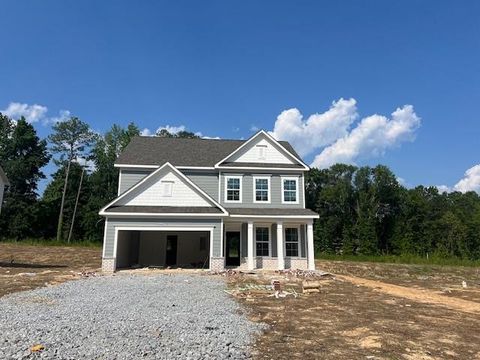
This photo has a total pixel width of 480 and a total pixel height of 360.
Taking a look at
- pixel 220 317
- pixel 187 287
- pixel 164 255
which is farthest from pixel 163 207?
pixel 220 317

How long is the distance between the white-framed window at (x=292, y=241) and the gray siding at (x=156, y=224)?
5.05m

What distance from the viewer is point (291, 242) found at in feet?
71.9

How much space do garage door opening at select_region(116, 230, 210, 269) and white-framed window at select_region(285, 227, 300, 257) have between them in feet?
16.2

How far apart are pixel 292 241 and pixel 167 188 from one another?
27.2 ft

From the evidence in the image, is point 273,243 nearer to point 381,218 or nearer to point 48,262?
point 48,262

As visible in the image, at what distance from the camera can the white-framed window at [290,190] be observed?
2220 centimetres

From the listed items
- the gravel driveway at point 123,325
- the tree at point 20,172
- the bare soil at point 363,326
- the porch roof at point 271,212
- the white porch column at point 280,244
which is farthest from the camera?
the tree at point 20,172

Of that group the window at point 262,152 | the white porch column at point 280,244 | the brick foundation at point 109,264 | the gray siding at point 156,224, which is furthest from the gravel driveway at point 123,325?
the window at point 262,152

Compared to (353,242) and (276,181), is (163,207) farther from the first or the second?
(353,242)

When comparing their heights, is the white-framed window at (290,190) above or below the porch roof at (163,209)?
above

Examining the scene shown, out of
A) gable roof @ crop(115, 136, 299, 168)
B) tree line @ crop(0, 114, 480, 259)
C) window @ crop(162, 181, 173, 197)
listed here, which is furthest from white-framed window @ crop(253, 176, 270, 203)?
tree line @ crop(0, 114, 480, 259)

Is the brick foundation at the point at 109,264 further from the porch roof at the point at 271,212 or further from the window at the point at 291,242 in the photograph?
the window at the point at 291,242

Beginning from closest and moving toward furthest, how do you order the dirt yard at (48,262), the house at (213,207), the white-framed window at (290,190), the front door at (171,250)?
the dirt yard at (48,262)
the house at (213,207)
the white-framed window at (290,190)
the front door at (171,250)

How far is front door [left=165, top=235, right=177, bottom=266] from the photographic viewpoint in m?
22.9
